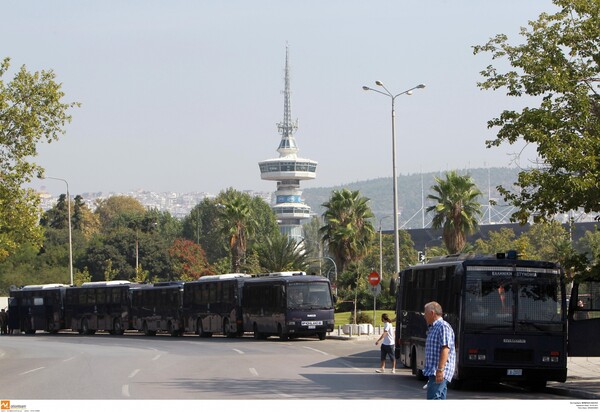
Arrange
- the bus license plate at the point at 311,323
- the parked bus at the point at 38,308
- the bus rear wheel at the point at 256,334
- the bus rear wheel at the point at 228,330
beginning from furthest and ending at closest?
the parked bus at the point at 38,308, the bus rear wheel at the point at 228,330, the bus rear wheel at the point at 256,334, the bus license plate at the point at 311,323

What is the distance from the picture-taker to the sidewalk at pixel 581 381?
22609 mm

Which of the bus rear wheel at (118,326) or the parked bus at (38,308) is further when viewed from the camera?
the parked bus at (38,308)

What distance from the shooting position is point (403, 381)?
26969 millimetres

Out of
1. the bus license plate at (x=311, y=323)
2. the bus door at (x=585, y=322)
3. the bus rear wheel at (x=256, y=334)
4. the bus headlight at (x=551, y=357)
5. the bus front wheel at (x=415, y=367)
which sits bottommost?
the bus rear wheel at (x=256, y=334)

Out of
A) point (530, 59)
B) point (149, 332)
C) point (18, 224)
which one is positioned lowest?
point (149, 332)

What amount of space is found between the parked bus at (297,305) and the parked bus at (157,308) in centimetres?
1110

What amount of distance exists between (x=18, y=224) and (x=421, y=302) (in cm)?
1930

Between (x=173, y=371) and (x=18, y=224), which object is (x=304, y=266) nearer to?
(x=18, y=224)

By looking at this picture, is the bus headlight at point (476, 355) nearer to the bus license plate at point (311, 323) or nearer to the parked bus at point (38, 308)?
the bus license plate at point (311, 323)

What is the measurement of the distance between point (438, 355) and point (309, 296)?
→ 121ft

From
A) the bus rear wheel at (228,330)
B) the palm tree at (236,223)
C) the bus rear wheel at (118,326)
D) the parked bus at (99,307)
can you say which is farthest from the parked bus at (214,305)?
the palm tree at (236,223)

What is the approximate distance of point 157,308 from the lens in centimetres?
6456

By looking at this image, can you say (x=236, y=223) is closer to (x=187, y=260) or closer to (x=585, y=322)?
(x=187, y=260)
